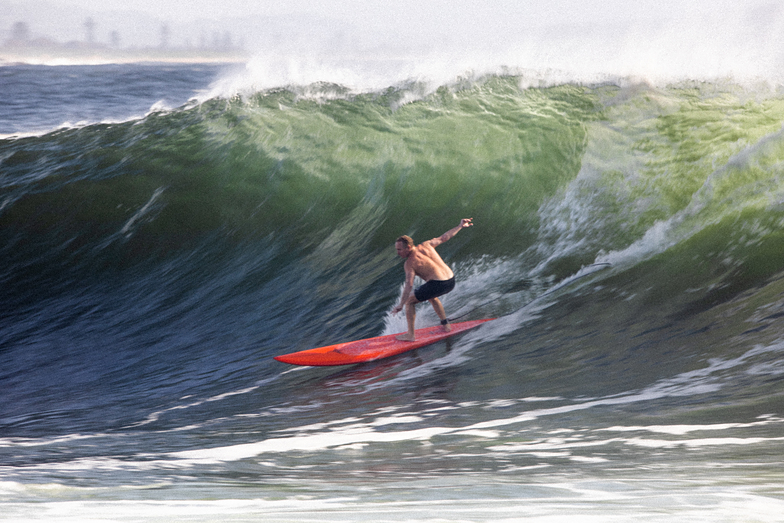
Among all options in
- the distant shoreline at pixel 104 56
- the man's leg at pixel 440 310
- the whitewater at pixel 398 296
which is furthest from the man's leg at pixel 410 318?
the distant shoreline at pixel 104 56

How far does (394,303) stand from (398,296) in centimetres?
13

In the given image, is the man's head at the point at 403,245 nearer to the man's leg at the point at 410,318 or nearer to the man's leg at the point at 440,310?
the man's leg at the point at 410,318

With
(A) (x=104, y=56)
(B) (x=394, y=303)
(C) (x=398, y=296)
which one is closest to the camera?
(B) (x=394, y=303)

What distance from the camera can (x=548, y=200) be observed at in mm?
7891

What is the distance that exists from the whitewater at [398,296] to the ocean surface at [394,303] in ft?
0.10

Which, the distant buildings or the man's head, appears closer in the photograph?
the man's head

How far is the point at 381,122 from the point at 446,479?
317 inches

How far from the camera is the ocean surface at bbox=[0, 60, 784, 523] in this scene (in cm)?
269

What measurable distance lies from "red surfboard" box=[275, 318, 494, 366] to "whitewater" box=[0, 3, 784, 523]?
5.5 inches

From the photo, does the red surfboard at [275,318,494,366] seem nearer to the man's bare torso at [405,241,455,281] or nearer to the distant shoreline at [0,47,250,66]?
the man's bare torso at [405,241,455,281]

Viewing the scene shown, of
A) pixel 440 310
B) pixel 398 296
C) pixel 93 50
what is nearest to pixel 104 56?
pixel 93 50

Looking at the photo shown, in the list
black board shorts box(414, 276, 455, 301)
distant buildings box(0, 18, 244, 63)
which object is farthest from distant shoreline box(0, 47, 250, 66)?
black board shorts box(414, 276, 455, 301)

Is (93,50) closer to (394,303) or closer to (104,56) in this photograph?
(104,56)

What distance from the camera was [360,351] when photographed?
5.65 m
